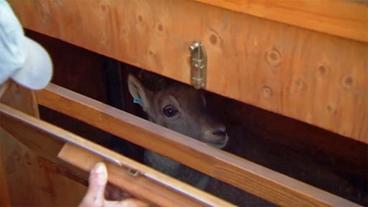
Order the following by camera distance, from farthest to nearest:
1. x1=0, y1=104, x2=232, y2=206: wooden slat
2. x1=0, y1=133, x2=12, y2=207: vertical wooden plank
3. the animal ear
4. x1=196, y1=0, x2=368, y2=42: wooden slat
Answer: the animal ear → x1=0, y1=133, x2=12, y2=207: vertical wooden plank → x1=0, y1=104, x2=232, y2=206: wooden slat → x1=196, y1=0, x2=368, y2=42: wooden slat

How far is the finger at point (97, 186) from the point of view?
3.18 feet

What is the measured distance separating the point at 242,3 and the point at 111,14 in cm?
29

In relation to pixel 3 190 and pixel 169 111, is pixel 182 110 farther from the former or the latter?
pixel 3 190

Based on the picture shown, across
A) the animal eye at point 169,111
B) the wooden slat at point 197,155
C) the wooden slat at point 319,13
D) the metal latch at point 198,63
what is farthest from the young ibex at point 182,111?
the wooden slat at point 319,13

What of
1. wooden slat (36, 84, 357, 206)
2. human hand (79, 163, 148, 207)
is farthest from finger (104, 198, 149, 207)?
wooden slat (36, 84, 357, 206)

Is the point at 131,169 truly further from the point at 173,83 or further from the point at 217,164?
the point at 173,83

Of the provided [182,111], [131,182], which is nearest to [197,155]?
[131,182]

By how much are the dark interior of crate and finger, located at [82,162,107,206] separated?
0.46 meters

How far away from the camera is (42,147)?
114 cm

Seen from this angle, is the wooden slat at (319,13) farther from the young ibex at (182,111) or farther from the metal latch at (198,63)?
the young ibex at (182,111)

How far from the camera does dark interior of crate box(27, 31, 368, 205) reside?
1324 millimetres

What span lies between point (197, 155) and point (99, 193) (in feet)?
0.68

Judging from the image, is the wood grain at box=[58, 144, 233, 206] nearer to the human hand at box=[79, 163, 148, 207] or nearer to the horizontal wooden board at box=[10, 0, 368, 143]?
the human hand at box=[79, 163, 148, 207]

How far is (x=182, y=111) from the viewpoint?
137 cm
